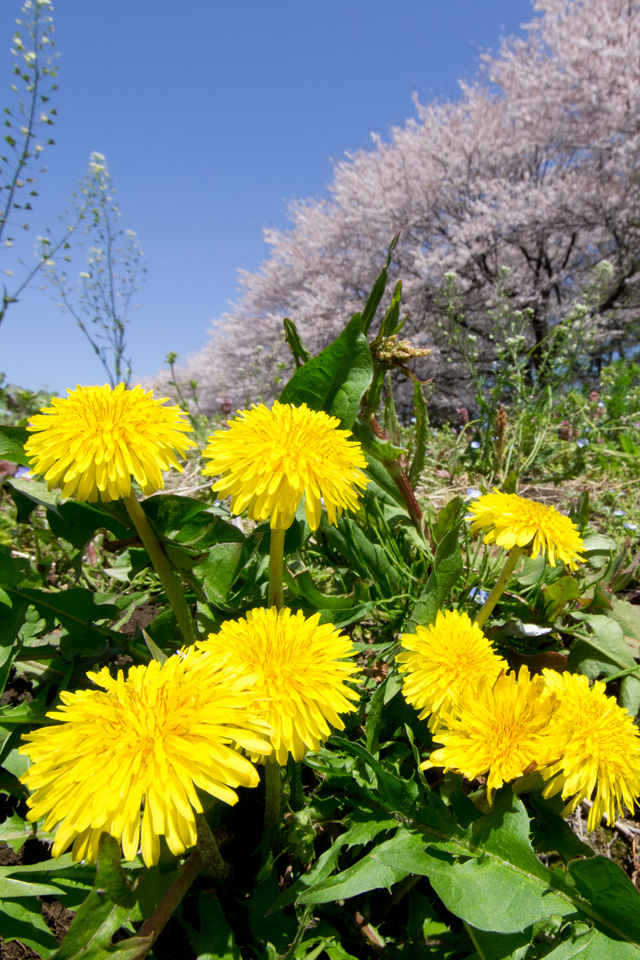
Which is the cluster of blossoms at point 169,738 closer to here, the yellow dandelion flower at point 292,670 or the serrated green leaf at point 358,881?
the yellow dandelion flower at point 292,670

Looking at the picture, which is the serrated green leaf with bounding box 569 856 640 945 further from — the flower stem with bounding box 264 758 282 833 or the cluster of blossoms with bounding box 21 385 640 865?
the flower stem with bounding box 264 758 282 833

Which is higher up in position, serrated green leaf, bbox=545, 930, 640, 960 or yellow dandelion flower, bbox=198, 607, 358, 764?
yellow dandelion flower, bbox=198, 607, 358, 764

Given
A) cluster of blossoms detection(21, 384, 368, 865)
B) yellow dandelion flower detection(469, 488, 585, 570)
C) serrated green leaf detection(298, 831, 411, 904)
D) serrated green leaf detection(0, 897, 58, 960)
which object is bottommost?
serrated green leaf detection(0, 897, 58, 960)

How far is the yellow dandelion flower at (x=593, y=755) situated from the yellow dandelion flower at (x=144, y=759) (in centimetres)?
40

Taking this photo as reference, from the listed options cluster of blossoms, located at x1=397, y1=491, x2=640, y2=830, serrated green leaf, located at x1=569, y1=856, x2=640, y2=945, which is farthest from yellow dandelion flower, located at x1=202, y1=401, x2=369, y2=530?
serrated green leaf, located at x1=569, y1=856, x2=640, y2=945

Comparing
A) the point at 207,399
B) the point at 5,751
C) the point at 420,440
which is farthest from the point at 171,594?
the point at 207,399

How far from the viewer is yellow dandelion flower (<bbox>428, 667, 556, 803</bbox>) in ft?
2.29

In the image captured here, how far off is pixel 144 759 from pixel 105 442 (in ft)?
1.41

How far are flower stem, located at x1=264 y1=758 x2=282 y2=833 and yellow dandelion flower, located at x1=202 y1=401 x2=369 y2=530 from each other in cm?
35

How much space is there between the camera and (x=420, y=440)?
1.47 m

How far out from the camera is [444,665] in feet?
2.67

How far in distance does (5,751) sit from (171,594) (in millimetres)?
409

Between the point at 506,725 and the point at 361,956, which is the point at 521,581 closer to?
the point at 506,725

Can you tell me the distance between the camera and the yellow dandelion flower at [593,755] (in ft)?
2.26
